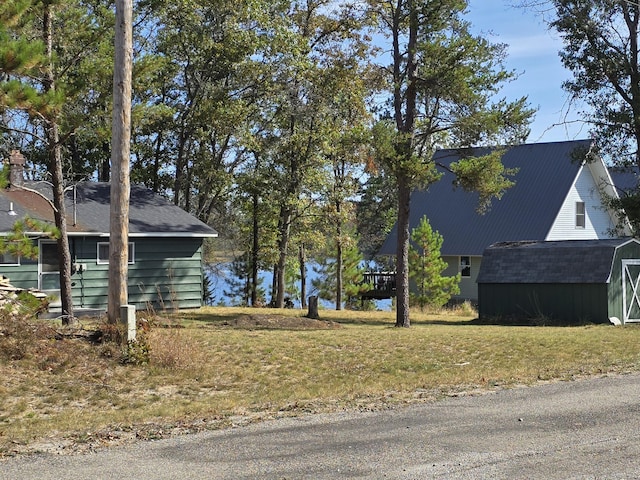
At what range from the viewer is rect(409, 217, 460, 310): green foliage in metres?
35.3

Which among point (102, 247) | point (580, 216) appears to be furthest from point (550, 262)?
point (102, 247)

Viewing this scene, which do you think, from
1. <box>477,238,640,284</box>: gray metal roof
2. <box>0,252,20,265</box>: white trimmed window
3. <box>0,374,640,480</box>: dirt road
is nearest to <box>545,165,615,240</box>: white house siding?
<box>477,238,640,284</box>: gray metal roof

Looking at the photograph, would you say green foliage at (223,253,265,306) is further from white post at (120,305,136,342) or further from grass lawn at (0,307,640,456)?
white post at (120,305,136,342)

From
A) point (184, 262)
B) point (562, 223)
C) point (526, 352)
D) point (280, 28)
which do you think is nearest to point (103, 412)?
point (526, 352)

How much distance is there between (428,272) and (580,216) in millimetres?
8545

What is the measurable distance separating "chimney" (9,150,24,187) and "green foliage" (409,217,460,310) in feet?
59.9

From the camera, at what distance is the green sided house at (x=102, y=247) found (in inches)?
867

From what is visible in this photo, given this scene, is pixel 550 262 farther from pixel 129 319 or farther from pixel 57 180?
pixel 129 319

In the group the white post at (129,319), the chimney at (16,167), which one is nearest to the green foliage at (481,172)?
the chimney at (16,167)

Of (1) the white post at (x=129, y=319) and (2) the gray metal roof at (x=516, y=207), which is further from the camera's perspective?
(2) the gray metal roof at (x=516, y=207)

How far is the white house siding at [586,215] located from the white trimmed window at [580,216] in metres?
0.14

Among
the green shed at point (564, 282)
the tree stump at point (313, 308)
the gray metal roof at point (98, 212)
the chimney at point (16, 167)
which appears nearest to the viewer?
the chimney at point (16, 167)

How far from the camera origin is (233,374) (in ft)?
40.9

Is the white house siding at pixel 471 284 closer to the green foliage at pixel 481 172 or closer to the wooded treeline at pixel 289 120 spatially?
the wooded treeline at pixel 289 120
